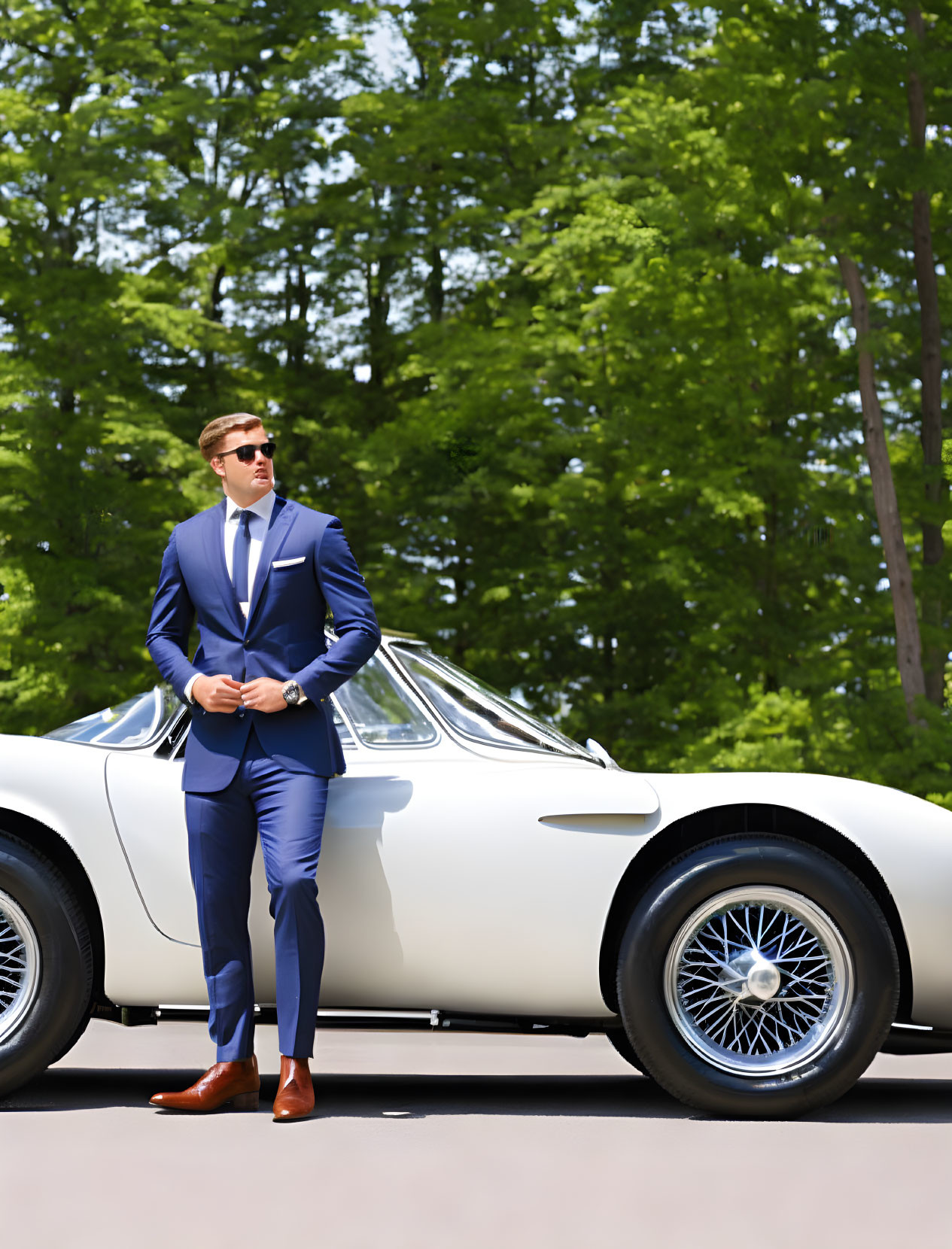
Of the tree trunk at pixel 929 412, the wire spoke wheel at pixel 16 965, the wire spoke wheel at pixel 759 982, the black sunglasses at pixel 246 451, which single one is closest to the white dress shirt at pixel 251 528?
the black sunglasses at pixel 246 451

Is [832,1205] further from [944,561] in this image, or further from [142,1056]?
[944,561]

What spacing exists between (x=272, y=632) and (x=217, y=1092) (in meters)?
1.45

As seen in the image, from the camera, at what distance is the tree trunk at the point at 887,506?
19.4m

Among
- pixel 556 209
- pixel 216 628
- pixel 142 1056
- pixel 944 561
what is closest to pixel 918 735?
pixel 944 561

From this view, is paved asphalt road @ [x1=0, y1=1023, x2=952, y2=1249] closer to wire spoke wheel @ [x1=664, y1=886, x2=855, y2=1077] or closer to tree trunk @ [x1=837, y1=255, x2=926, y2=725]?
wire spoke wheel @ [x1=664, y1=886, x2=855, y2=1077]

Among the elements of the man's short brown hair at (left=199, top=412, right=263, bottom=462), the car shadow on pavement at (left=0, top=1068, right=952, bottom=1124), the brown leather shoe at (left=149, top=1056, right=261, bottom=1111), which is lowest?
the car shadow on pavement at (left=0, top=1068, right=952, bottom=1124)

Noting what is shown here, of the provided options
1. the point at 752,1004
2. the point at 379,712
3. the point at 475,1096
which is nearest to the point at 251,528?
the point at 379,712

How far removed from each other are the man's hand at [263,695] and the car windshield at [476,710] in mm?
719

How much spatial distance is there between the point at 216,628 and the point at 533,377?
704 inches

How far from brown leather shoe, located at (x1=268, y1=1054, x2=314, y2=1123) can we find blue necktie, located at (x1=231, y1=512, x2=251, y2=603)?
57.7 inches

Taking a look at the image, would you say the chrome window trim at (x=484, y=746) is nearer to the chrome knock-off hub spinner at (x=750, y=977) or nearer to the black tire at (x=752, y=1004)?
the black tire at (x=752, y=1004)

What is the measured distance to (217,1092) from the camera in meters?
4.95

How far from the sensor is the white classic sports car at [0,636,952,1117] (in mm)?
4980

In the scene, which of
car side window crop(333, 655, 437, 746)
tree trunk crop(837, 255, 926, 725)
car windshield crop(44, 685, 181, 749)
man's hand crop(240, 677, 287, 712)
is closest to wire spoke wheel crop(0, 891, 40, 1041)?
car windshield crop(44, 685, 181, 749)
